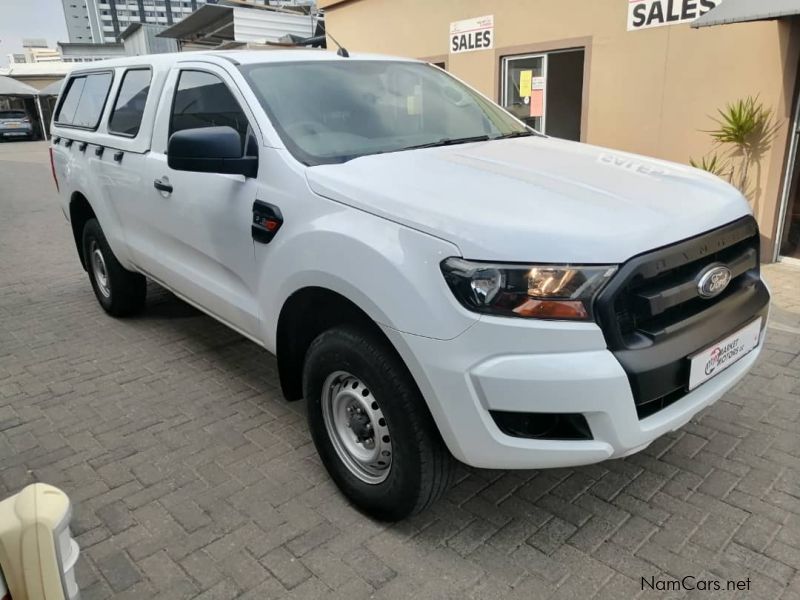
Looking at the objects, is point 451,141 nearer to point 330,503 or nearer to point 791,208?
point 330,503

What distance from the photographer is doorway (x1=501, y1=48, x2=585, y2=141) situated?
8.18 m

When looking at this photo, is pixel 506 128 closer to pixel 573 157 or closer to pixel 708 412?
pixel 573 157

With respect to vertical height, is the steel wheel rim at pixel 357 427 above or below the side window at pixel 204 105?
below

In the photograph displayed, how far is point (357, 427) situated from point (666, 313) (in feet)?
4.25

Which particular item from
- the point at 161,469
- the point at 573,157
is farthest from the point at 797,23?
the point at 161,469

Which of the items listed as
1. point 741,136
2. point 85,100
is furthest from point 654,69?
point 85,100

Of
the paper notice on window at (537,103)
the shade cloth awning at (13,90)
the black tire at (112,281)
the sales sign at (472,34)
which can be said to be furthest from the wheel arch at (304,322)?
the shade cloth awning at (13,90)

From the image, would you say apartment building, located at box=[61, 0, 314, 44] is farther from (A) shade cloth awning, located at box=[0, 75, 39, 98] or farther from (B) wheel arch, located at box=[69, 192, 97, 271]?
→ (B) wheel arch, located at box=[69, 192, 97, 271]

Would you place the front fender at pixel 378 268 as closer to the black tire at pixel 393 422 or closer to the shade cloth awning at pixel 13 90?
the black tire at pixel 393 422

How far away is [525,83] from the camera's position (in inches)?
331

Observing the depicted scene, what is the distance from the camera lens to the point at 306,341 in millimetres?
3000

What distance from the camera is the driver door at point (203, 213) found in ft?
10.2

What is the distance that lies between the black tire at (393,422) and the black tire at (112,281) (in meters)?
2.92

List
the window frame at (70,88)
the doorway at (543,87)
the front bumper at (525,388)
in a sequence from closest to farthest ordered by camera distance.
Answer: the front bumper at (525,388), the window frame at (70,88), the doorway at (543,87)
